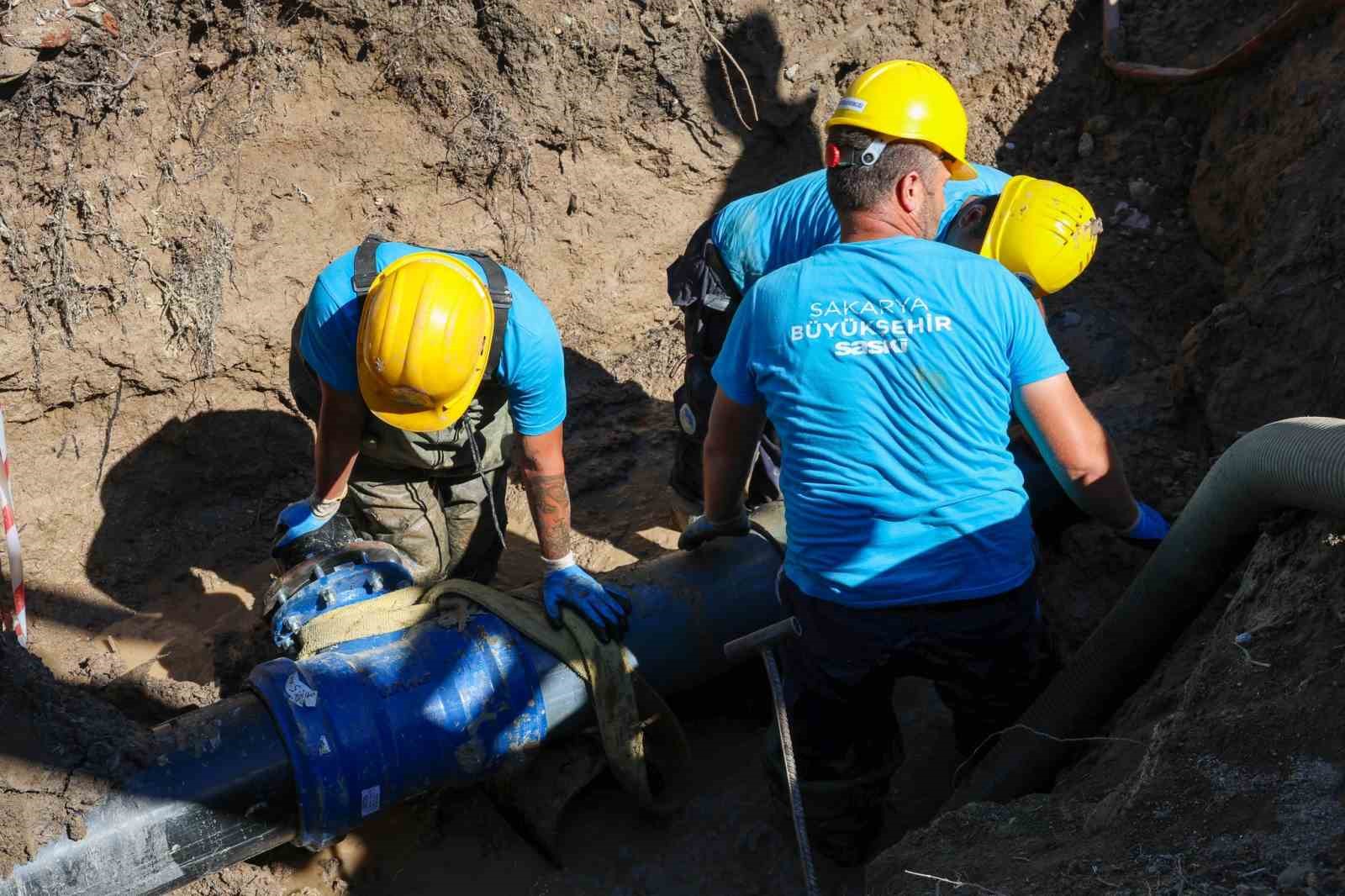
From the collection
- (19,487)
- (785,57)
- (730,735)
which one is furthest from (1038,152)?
(19,487)

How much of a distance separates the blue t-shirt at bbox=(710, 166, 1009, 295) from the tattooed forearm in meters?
0.91

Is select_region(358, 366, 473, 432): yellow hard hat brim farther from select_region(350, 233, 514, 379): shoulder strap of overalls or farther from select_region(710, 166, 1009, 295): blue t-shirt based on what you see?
select_region(710, 166, 1009, 295): blue t-shirt

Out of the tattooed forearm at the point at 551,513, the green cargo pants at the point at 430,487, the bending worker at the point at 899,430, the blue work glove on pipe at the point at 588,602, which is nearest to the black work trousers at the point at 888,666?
the bending worker at the point at 899,430

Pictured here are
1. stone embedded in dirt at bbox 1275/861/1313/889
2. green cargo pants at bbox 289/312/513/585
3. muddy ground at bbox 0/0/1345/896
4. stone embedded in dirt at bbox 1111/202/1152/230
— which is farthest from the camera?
stone embedded in dirt at bbox 1111/202/1152/230

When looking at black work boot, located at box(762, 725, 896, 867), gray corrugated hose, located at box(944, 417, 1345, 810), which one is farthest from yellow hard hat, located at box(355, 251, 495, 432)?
gray corrugated hose, located at box(944, 417, 1345, 810)

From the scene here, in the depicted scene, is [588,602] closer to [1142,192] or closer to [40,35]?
[40,35]

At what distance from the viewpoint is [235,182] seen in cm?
483

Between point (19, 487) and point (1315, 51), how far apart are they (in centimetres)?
558

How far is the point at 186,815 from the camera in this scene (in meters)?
2.65

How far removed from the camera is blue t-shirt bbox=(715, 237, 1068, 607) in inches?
91.4

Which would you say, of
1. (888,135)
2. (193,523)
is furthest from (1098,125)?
(193,523)

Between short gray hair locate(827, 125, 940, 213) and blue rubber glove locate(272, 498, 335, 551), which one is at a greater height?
short gray hair locate(827, 125, 940, 213)

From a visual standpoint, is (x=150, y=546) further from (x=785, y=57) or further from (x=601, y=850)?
(x=785, y=57)

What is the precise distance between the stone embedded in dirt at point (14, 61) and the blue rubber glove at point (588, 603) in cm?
308
